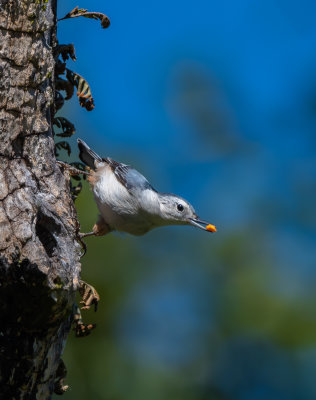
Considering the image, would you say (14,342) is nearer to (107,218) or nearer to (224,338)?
(107,218)

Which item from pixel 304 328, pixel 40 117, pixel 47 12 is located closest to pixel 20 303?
pixel 40 117

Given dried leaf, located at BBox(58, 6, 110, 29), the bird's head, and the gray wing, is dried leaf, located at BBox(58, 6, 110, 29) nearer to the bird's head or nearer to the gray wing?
the gray wing

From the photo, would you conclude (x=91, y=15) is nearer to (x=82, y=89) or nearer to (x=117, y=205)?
(x=82, y=89)

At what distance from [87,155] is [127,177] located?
339 mm

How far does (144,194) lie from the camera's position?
13.5 feet

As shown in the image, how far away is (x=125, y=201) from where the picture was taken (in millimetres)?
4039

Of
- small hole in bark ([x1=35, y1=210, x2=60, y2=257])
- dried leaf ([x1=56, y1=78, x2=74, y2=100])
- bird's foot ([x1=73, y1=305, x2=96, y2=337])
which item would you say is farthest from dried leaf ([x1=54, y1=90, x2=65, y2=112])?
bird's foot ([x1=73, y1=305, x2=96, y2=337])

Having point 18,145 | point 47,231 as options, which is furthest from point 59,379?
point 18,145

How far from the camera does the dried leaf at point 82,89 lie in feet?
9.85

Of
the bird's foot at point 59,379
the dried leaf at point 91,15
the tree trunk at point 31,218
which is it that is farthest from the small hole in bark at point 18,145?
the bird's foot at point 59,379

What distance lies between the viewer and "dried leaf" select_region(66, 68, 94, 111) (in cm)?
300

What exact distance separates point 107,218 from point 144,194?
0.34 m

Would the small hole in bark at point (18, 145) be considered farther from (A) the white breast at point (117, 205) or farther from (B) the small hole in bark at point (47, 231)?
(A) the white breast at point (117, 205)

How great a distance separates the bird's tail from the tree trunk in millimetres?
1373
